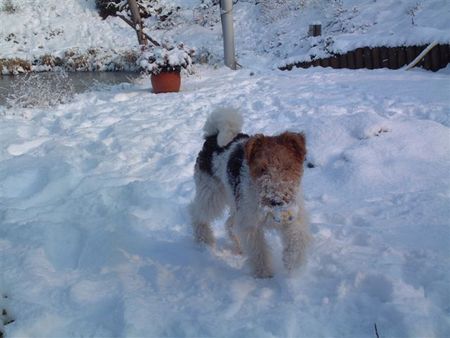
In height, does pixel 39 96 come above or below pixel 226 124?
below

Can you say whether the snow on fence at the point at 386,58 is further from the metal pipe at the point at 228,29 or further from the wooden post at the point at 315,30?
the wooden post at the point at 315,30

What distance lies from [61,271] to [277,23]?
1254cm

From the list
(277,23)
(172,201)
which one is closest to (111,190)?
(172,201)

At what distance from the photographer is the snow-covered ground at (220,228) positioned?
7.09ft

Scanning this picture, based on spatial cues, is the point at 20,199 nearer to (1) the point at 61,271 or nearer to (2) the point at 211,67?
(1) the point at 61,271

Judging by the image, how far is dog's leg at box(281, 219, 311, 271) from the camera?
2492 mm

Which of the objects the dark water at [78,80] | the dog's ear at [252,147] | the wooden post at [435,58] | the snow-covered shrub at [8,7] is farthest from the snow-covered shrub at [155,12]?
the dog's ear at [252,147]

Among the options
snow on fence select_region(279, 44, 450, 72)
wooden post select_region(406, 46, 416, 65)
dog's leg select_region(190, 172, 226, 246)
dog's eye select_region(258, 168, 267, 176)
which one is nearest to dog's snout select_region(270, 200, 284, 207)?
dog's eye select_region(258, 168, 267, 176)

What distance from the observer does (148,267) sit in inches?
110

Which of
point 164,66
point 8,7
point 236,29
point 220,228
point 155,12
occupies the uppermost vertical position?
point 8,7

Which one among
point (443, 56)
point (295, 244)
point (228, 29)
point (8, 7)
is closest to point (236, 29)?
point (228, 29)

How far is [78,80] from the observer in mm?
11156

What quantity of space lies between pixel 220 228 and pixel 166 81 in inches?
213

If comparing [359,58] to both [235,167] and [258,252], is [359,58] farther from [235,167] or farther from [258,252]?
[258,252]
